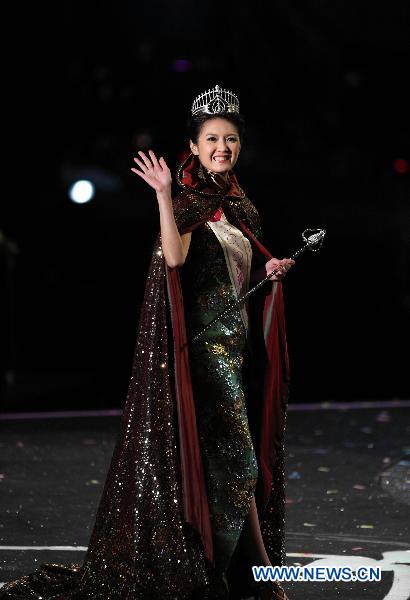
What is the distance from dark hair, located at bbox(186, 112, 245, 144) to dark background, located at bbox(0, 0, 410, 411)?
7014 mm

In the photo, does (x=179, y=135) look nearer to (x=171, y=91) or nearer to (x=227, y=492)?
(x=171, y=91)

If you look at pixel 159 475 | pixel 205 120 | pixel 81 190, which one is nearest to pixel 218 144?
pixel 205 120

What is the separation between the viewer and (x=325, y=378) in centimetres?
1420

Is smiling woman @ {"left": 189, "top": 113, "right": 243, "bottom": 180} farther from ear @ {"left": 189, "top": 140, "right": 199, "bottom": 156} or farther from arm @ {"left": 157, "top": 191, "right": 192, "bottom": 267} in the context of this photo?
arm @ {"left": 157, "top": 191, "right": 192, "bottom": 267}

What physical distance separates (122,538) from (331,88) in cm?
1929

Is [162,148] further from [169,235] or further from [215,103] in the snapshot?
[169,235]

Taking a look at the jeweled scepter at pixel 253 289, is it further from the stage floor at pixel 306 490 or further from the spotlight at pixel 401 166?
the spotlight at pixel 401 166

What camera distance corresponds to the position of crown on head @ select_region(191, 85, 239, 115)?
5.05 metres

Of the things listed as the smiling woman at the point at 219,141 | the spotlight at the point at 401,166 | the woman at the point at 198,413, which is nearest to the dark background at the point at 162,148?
the spotlight at the point at 401,166

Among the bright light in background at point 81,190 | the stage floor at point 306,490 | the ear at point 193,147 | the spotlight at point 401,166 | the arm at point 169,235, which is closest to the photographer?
the arm at point 169,235

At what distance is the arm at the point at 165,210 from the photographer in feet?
15.4

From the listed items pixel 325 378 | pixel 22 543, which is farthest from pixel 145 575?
pixel 325 378

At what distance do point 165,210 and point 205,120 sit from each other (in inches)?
22.6

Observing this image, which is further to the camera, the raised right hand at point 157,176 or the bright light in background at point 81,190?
the bright light in background at point 81,190
